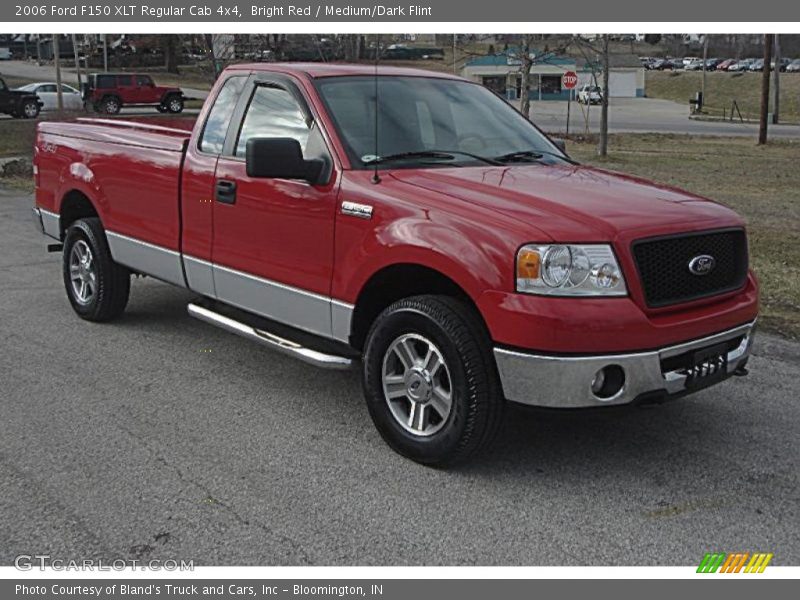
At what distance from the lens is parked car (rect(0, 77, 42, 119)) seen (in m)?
36.9

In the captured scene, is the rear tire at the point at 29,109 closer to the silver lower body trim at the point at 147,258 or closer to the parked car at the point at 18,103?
the parked car at the point at 18,103

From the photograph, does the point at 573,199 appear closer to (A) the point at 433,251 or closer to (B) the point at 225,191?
(A) the point at 433,251

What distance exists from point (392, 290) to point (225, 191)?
4.52 ft

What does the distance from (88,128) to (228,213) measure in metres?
2.35

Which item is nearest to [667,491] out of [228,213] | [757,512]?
[757,512]

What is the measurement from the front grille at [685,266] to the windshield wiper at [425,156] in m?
1.29

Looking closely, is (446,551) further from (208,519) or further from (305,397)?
(305,397)

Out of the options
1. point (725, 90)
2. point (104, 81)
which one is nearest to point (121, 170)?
point (104, 81)

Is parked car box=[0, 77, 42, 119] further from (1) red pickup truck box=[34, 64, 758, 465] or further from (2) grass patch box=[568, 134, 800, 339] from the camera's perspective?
(1) red pickup truck box=[34, 64, 758, 465]

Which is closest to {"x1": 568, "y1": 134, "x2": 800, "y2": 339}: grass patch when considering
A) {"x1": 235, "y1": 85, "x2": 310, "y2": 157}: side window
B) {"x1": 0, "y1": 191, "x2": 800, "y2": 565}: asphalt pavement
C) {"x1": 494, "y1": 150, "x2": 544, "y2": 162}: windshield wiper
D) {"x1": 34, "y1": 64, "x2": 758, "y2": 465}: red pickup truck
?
{"x1": 0, "y1": 191, "x2": 800, "y2": 565}: asphalt pavement

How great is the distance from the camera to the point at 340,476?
432 cm

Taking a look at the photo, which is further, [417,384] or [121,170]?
[121,170]

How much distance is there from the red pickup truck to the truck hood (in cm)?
1

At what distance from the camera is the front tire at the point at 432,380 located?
412 cm
